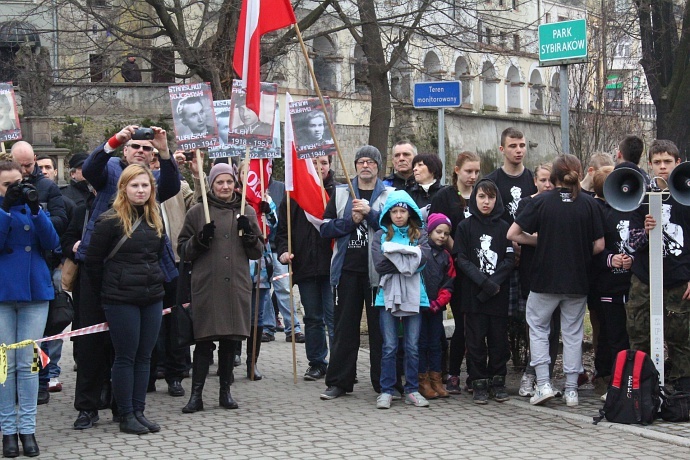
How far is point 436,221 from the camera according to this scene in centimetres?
957

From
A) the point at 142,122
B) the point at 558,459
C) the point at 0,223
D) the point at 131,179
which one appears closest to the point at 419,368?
the point at 558,459

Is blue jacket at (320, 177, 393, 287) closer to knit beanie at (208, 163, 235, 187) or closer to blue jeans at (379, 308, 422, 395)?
blue jeans at (379, 308, 422, 395)

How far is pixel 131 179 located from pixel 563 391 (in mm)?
4071

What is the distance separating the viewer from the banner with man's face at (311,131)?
10352mm

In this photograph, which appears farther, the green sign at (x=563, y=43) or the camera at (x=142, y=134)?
the green sign at (x=563, y=43)

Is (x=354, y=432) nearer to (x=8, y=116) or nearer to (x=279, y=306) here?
(x=279, y=306)

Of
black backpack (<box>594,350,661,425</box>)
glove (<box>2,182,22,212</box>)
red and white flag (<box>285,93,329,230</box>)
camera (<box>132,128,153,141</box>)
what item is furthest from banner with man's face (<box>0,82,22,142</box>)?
black backpack (<box>594,350,661,425</box>)

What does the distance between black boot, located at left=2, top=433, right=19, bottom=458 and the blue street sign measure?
868 centimetres

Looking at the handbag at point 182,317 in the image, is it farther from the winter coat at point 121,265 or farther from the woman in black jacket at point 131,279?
the winter coat at point 121,265

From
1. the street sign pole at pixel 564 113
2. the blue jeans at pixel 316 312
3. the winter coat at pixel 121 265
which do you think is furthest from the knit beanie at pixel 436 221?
the street sign pole at pixel 564 113

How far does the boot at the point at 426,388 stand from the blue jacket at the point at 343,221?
0.92 m

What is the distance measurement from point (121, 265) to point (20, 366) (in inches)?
39.4

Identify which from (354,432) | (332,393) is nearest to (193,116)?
(332,393)

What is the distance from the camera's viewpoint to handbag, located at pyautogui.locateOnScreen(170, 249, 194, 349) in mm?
8914
